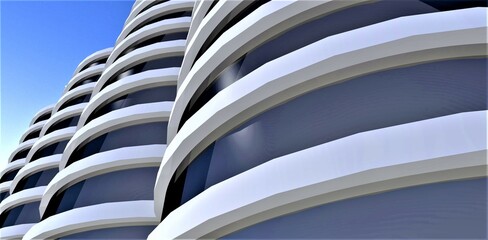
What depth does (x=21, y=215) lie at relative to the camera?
25.3 meters

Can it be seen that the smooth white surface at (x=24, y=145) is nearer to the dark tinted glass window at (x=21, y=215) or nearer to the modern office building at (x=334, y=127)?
the dark tinted glass window at (x=21, y=215)

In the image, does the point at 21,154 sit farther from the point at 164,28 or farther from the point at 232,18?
the point at 232,18

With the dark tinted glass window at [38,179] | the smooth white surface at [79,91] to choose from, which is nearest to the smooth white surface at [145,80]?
the smooth white surface at [79,91]

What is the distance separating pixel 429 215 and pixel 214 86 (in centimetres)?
664

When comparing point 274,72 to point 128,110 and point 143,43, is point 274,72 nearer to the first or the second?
point 128,110

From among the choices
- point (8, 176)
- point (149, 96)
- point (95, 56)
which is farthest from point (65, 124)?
point (8, 176)

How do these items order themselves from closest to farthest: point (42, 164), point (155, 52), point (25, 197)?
point (155, 52), point (25, 197), point (42, 164)

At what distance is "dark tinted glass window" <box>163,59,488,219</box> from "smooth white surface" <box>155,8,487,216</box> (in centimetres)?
19

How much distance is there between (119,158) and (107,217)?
2377 mm

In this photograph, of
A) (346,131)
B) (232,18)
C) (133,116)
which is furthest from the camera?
(133,116)

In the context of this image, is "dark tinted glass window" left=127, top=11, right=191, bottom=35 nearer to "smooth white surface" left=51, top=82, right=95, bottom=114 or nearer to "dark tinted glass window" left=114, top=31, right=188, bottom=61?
"dark tinted glass window" left=114, top=31, right=188, bottom=61

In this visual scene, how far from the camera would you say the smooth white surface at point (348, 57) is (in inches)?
271

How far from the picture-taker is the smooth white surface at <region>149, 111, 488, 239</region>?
558cm

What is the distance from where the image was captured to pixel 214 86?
10633 millimetres
